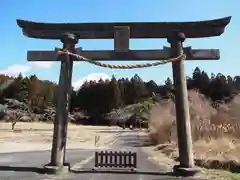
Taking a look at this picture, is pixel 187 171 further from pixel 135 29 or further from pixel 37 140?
pixel 37 140

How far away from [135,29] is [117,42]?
81cm

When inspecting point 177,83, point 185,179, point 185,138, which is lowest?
point 185,179

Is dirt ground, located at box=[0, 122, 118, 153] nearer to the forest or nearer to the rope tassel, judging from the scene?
the rope tassel

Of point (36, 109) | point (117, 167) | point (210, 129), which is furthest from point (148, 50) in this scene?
point (36, 109)

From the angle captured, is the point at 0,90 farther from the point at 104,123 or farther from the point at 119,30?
Result: the point at 119,30

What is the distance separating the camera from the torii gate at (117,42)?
13.2 m

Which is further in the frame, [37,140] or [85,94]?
[85,94]

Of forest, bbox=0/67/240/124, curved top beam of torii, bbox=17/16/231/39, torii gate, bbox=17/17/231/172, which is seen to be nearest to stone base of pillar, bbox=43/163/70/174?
torii gate, bbox=17/17/231/172

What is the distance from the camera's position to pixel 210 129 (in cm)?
2394

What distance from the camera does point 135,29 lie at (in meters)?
13.6

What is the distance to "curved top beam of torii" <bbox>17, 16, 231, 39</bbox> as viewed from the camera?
526 inches

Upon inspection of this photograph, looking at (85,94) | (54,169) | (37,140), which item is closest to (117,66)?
(54,169)

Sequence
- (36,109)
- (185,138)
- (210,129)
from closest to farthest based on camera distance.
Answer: (185,138), (210,129), (36,109)

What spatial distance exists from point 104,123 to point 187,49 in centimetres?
7705
